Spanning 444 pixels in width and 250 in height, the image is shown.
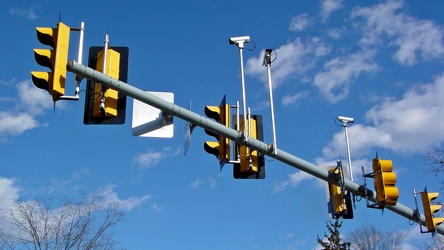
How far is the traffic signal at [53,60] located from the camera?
25.0ft

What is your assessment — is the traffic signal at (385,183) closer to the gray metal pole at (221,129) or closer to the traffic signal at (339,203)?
the gray metal pole at (221,129)

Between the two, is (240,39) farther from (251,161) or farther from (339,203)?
(339,203)

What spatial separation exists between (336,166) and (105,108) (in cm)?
495

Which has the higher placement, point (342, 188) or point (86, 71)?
point (86, 71)

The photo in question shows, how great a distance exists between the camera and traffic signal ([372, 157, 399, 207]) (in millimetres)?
10297

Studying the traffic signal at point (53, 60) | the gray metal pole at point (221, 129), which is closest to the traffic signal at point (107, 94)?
the gray metal pole at point (221, 129)

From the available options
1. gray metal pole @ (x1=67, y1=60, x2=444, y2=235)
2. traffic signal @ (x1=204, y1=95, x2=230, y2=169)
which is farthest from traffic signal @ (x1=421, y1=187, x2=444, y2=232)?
traffic signal @ (x1=204, y1=95, x2=230, y2=169)

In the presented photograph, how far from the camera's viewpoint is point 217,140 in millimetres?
9812

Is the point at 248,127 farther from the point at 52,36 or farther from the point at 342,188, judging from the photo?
the point at 52,36

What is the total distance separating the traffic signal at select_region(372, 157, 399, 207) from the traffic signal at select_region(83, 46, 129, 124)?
4787mm

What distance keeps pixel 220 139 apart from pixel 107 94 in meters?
2.16

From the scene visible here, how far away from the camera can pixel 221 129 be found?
9.30 metres

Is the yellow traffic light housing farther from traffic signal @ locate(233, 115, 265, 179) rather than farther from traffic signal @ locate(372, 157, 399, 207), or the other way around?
traffic signal @ locate(372, 157, 399, 207)

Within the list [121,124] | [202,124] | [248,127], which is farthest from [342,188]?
[121,124]
